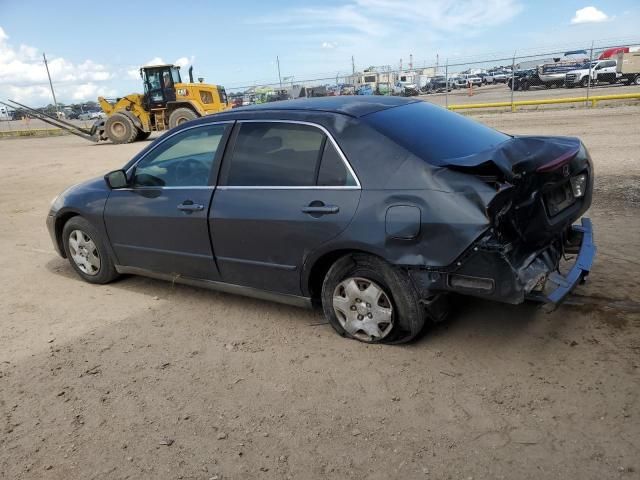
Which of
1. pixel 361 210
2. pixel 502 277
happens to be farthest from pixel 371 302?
pixel 502 277

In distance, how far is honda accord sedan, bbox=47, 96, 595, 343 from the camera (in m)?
3.06

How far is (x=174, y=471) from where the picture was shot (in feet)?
8.62

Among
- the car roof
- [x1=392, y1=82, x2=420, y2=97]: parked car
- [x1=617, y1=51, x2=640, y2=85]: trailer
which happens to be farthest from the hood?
[x1=617, y1=51, x2=640, y2=85]: trailer

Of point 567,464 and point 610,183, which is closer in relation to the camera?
point 567,464

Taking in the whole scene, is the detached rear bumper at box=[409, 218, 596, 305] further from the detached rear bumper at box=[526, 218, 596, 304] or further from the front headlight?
the front headlight

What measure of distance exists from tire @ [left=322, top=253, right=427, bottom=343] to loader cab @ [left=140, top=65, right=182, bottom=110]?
18.9 m

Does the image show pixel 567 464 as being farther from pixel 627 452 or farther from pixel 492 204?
pixel 492 204

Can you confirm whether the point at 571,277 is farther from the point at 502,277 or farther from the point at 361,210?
the point at 361,210

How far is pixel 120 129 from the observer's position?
69.1 feet

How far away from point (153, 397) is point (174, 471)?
0.74 m

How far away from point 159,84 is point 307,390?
1966 cm

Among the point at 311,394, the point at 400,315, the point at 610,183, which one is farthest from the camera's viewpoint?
the point at 610,183

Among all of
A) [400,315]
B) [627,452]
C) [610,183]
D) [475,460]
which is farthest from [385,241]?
[610,183]

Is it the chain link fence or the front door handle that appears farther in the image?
the chain link fence
